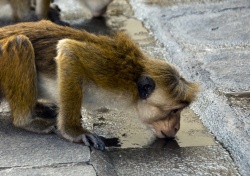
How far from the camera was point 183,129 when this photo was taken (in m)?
5.47

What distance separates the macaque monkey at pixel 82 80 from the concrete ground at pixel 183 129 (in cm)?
18

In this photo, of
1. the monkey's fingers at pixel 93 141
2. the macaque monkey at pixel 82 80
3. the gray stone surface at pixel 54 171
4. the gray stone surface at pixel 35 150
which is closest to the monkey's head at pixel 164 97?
the macaque monkey at pixel 82 80

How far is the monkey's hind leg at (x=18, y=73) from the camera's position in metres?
4.95

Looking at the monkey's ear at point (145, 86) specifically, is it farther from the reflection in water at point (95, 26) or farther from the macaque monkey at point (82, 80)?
the reflection in water at point (95, 26)

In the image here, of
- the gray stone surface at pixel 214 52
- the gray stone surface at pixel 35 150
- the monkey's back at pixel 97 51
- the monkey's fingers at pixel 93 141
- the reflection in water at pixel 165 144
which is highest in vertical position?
the monkey's back at pixel 97 51

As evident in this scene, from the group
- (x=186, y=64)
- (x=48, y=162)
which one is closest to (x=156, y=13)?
(x=186, y=64)

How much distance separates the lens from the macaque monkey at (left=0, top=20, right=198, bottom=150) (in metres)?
4.94

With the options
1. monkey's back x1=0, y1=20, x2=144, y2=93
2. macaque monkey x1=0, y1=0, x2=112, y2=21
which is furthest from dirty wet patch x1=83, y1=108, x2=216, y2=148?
macaque monkey x1=0, y1=0, x2=112, y2=21

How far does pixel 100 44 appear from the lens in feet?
16.8

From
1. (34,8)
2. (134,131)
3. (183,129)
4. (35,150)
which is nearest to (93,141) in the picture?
(35,150)

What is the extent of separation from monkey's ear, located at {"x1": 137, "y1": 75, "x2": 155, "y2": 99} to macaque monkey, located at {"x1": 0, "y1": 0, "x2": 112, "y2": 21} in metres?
3.81

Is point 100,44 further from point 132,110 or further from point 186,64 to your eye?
point 186,64

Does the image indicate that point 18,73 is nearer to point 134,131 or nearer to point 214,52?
point 134,131

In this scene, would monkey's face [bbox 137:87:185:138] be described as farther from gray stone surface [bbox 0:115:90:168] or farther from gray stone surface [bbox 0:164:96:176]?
gray stone surface [bbox 0:164:96:176]
